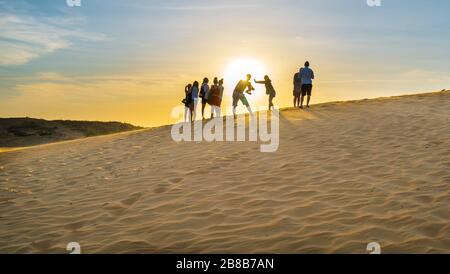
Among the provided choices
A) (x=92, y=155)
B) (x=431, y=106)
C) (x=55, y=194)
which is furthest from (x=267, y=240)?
(x=431, y=106)

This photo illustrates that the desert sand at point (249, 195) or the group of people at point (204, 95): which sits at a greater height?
the group of people at point (204, 95)

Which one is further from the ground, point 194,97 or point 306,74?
point 306,74

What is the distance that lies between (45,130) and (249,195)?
30481 millimetres

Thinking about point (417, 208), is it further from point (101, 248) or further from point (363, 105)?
point (363, 105)

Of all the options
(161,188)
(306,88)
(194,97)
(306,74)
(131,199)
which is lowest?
(131,199)

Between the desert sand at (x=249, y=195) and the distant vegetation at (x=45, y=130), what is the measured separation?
1891 centimetres

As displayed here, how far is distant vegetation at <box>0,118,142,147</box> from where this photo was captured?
31219 mm

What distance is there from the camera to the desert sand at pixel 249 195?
581 centimetres

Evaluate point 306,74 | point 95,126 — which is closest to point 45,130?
point 95,126

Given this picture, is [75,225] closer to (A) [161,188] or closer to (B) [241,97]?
(A) [161,188]

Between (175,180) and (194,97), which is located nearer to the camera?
(175,180)

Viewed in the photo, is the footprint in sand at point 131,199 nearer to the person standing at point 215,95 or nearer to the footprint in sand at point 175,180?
the footprint in sand at point 175,180

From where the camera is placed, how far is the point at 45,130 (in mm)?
34344

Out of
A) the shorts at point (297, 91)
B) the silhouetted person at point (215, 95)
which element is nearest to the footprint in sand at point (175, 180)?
the silhouetted person at point (215, 95)
